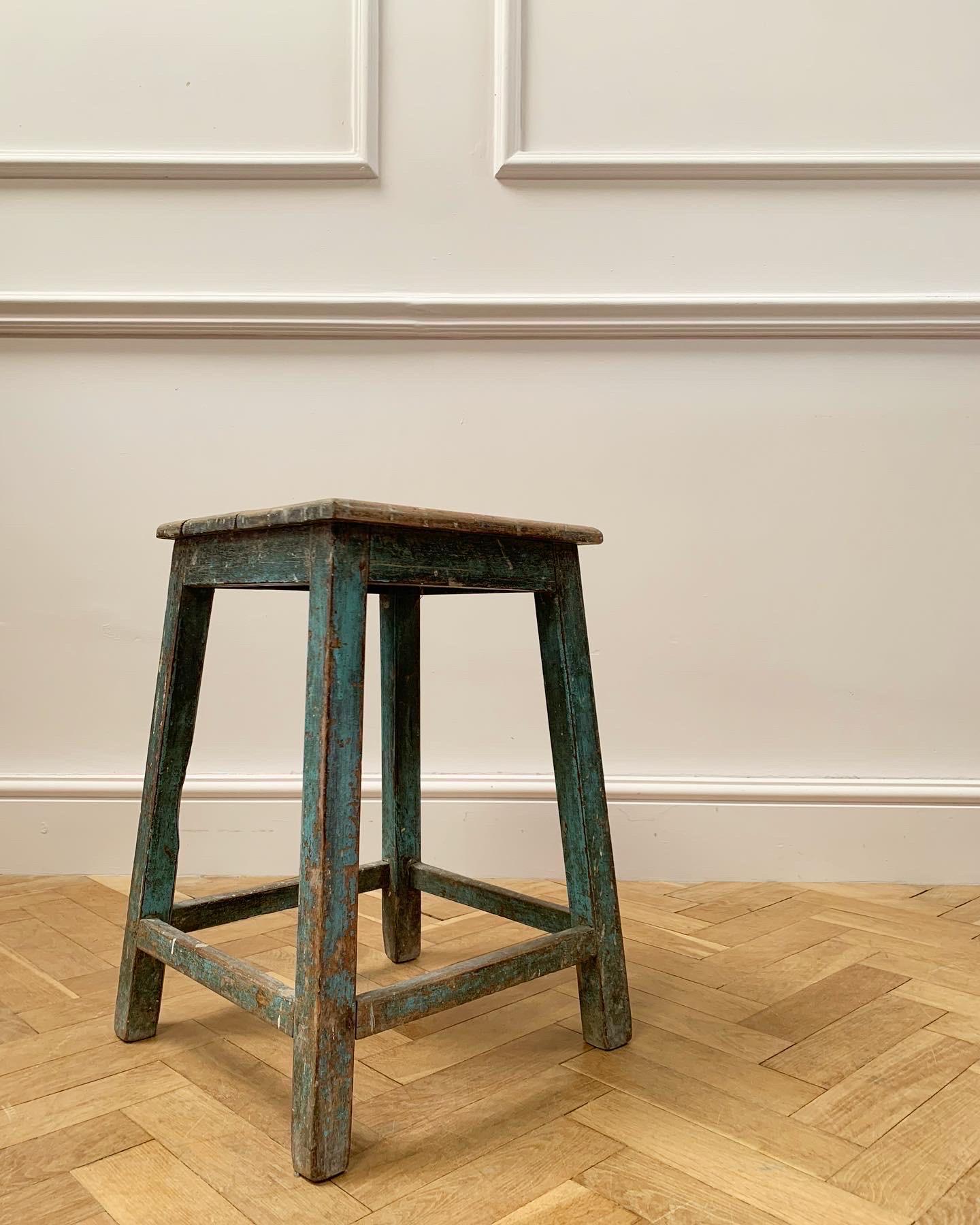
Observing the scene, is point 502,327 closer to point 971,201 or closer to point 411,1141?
point 971,201

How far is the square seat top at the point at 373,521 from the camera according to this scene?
68cm

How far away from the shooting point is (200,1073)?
814mm

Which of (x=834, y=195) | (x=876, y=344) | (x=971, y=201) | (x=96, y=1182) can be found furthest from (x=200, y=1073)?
(x=971, y=201)

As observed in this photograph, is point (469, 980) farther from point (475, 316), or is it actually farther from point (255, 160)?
point (255, 160)

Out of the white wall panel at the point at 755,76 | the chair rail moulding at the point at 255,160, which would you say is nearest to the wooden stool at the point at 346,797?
the chair rail moulding at the point at 255,160

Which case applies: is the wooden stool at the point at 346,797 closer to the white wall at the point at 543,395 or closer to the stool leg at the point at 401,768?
the stool leg at the point at 401,768

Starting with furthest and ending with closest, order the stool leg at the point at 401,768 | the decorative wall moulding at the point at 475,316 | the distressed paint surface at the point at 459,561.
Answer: the decorative wall moulding at the point at 475,316, the stool leg at the point at 401,768, the distressed paint surface at the point at 459,561

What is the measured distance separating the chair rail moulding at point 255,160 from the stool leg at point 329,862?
94cm

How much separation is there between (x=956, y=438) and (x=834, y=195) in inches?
16.2

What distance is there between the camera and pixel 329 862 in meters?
0.68

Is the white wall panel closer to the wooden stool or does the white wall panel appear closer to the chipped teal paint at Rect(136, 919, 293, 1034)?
the wooden stool

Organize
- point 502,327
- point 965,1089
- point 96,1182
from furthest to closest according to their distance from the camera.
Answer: point 502,327
point 965,1089
point 96,1182

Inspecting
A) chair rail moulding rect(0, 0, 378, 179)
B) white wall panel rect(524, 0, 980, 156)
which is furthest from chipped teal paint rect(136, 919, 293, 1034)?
white wall panel rect(524, 0, 980, 156)

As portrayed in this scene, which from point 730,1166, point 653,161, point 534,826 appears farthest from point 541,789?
point 653,161
